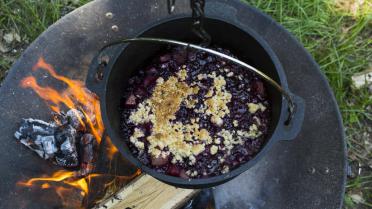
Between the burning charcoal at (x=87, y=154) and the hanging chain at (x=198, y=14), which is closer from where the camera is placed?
the hanging chain at (x=198, y=14)

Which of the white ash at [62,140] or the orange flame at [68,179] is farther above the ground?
→ the white ash at [62,140]

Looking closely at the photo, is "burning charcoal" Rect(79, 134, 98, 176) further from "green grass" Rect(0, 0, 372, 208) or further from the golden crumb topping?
"green grass" Rect(0, 0, 372, 208)

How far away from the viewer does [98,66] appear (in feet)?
5.26

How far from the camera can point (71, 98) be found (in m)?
2.16

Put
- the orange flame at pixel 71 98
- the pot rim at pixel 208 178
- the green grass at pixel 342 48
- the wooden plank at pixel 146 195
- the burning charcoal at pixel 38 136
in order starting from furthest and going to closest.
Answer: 1. the green grass at pixel 342 48
2. the orange flame at pixel 71 98
3. the burning charcoal at pixel 38 136
4. the wooden plank at pixel 146 195
5. the pot rim at pixel 208 178

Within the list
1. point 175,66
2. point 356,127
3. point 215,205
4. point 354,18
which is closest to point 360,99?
point 356,127

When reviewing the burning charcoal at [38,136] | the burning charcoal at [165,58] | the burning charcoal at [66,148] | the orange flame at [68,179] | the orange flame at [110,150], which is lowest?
the orange flame at [68,179]

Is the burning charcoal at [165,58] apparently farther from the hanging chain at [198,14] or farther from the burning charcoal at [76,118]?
the burning charcoal at [76,118]

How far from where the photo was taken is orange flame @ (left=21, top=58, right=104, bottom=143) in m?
2.13

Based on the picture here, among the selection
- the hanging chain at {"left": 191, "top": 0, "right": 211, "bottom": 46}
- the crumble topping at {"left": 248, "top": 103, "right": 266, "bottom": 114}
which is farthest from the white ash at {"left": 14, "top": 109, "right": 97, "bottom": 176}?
the hanging chain at {"left": 191, "top": 0, "right": 211, "bottom": 46}

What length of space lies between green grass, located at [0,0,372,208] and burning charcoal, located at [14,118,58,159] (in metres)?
0.63

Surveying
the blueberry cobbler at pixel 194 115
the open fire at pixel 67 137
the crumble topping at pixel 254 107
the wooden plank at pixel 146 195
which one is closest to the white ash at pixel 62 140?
the open fire at pixel 67 137

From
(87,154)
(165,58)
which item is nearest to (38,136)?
(87,154)

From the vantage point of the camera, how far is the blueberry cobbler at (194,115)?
1.61m
